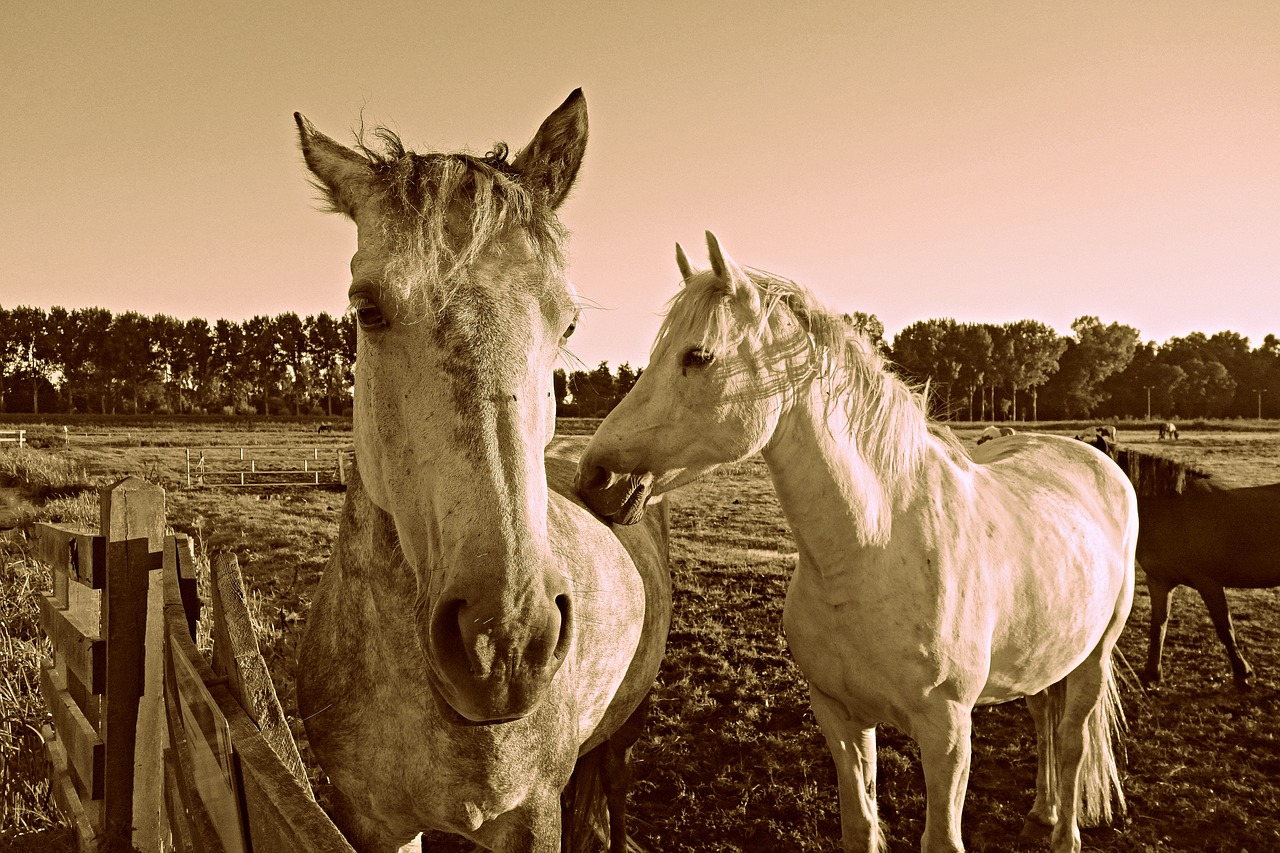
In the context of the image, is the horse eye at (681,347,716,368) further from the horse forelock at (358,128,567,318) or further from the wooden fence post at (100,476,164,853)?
the wooden fence post at (100,476,164,853)

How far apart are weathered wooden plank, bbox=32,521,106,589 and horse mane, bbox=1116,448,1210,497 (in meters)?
8.72

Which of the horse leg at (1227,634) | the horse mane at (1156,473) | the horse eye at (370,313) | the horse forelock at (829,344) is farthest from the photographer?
the horse mane at (1156,473)

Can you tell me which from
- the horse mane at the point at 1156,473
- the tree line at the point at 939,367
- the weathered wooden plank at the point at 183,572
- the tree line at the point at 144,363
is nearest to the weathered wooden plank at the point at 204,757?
the weathered wooden plank at the point at 183,572

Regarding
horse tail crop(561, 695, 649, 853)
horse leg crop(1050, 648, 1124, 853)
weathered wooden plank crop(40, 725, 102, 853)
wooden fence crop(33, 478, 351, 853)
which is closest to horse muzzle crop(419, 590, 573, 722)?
wooden fence crop(33, 478, 351, 853)


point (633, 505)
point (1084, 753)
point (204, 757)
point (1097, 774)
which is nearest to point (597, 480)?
point (633, 505)

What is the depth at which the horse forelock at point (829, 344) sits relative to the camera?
2.84 metres

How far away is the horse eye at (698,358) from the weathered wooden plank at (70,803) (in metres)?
2.56

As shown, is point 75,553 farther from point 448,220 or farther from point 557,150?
point 557,150

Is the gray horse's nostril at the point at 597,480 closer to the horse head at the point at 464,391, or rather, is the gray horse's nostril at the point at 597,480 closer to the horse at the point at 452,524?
the horse at the point at 452,524

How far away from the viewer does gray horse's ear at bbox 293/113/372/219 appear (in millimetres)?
1790

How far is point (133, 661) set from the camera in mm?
2268

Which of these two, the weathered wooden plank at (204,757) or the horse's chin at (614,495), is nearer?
the weathered wooden plank at (204,757)

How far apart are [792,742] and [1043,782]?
5.27ft

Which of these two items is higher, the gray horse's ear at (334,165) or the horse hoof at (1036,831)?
the gray horse's ear at (334,165)
